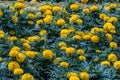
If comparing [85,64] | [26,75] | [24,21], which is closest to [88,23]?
[24,21]

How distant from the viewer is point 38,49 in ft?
19.2

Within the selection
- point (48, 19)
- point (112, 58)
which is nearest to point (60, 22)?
point (48, 19)

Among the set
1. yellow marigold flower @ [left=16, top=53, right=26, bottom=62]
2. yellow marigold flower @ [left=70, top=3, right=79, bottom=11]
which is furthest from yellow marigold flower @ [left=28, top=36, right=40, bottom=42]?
yellow marigold flower @ [left=70, top=3, right=79, bottom=11]

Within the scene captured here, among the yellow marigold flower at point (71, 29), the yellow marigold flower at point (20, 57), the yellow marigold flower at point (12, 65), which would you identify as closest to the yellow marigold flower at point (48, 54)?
the yellow marigold flower at point (20, 57)

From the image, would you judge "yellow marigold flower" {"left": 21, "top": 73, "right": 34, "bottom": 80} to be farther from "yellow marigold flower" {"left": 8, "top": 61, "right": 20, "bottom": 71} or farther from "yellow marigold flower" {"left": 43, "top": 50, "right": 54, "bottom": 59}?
"yellow marigold flower" {"left": 43, "top": 50, "right": 54, "bottom": 59}

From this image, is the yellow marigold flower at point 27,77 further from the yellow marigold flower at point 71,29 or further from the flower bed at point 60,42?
the yellow marigold flower at point 71,29

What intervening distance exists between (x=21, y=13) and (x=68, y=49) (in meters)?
1.56

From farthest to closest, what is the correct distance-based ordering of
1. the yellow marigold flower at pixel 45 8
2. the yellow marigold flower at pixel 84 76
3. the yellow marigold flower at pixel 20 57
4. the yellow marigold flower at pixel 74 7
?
the yellow marigold flower at pixel 74 7
the yellow marigold flower at pixel 45 8
the yellow marigold flower at pixel 20 57
the yellow marigold flower at pixel 84 76

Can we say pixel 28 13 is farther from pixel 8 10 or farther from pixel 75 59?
pixel 75 59

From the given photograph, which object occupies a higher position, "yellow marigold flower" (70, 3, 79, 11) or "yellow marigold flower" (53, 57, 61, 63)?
"yellow marigold flower" (70, 3, 79, 11)

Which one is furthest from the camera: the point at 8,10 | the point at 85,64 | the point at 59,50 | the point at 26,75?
the point at 8,10

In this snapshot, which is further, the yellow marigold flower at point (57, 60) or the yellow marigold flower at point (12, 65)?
the yellow marigold flower at point (57, 60)

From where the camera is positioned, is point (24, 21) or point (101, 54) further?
point (24, 21)

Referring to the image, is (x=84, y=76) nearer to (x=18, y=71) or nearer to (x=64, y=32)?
(x=18, y=71)
